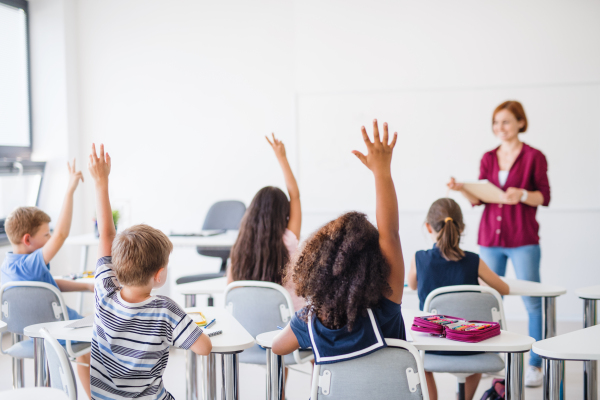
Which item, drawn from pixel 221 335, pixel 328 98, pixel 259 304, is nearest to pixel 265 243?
pixel 259 304

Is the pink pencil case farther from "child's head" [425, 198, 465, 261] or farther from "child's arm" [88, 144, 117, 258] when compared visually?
"child's arm" [88, 144, 117, 258]

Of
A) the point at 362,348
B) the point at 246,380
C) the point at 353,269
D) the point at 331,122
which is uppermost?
the point at 331,122

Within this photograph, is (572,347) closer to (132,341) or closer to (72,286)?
(132,341)

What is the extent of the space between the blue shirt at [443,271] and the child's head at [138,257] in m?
1.21

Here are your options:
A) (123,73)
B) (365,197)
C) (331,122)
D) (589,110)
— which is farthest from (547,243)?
(123,73)

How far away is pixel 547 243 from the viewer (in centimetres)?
440

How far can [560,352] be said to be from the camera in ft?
5.20

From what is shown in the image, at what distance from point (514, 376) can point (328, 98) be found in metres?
3.29

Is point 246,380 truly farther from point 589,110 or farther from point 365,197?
point 589,110

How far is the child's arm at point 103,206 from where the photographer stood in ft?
5.79

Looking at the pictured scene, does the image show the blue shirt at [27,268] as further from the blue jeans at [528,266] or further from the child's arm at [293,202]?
the blue jeans at [528,266]

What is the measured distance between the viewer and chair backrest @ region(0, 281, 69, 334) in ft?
7.75

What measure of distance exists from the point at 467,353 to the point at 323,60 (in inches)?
123

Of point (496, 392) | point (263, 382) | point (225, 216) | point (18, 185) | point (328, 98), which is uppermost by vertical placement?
point (328, 98)
